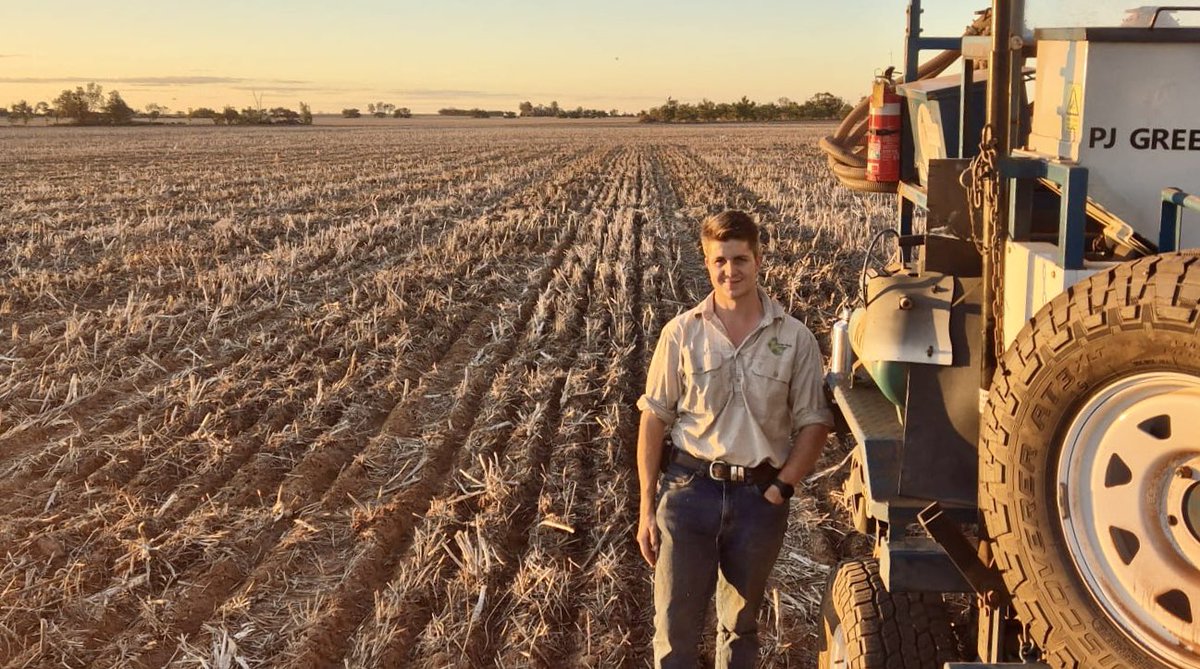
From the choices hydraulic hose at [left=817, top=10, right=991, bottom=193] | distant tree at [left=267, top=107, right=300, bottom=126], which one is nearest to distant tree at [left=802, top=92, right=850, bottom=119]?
distant tree at [left=267, top=107, right=300, bottom=126]

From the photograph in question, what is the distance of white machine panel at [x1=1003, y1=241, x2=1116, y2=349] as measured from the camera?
7.03ft

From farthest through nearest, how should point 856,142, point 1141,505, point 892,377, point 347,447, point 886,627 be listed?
point 347,447, point 856,142, point 886,627, point 892,377, point 1141,505

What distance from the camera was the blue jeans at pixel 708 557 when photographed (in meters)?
2.98

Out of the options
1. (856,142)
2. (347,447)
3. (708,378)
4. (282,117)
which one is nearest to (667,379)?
(708,378)

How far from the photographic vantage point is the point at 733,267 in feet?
9.61

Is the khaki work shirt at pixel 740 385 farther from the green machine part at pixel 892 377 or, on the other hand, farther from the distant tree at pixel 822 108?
the distant tree at pixel 822 108

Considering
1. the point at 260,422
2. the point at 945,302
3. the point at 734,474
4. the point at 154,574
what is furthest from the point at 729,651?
the point at 260,422

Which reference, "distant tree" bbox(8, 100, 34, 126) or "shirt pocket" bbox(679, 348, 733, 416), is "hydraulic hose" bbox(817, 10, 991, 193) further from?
"distant tree" bbox(8, 100, 34, 126)

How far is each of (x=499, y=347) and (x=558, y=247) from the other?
16.9ft

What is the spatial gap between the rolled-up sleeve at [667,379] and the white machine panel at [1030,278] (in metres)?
0.97

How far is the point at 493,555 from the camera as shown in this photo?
4254 millimetres

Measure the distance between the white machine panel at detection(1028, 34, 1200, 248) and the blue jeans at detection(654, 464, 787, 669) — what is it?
4.23 feet

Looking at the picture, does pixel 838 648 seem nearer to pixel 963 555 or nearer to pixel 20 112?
pixel 963 555

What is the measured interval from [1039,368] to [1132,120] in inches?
33.7
